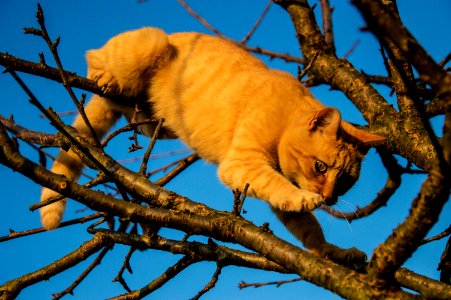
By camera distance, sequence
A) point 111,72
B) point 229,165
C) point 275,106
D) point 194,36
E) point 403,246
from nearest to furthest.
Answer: point 403,246
point 229,165
point 275,106
point 111,72
point 194,36

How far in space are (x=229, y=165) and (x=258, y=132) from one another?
373 mm

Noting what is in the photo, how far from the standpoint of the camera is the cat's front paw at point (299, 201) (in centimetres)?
283

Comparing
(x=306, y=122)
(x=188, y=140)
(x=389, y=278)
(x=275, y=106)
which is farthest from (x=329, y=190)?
(x=389, y=278)

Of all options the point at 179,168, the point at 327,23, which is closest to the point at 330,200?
the point at 179,168

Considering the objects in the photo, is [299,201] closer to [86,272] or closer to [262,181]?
[262,181]

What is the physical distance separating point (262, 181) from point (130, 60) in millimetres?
1654

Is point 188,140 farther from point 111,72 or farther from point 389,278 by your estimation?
point 389,278

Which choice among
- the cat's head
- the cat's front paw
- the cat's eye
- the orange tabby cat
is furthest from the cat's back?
the cat's front paw

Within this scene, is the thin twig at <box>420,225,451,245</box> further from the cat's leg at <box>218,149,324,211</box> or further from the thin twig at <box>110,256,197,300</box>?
the thin twig at <box>110,256,197,300</box>

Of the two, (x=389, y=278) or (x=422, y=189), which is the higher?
(x=422, y=189)

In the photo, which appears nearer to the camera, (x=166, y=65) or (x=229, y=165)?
(x=229, y=165)

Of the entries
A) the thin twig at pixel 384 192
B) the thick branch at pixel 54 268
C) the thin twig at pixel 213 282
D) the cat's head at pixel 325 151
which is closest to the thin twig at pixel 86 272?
the thick branch at pixel 54 268

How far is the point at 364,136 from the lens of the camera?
3502 mm

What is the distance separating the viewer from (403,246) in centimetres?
156
